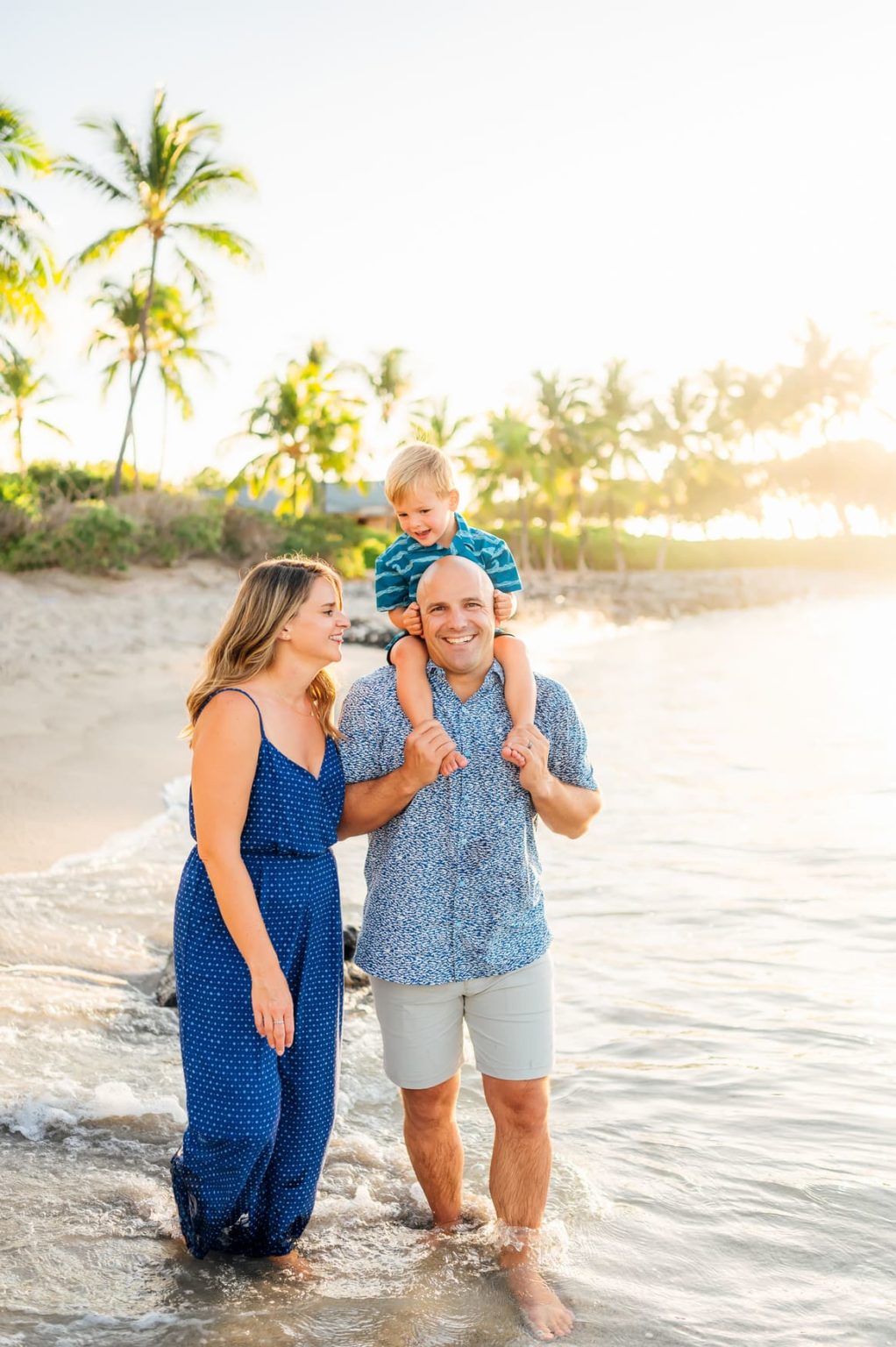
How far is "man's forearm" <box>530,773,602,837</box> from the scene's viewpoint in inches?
122

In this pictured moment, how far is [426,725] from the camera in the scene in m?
3.00

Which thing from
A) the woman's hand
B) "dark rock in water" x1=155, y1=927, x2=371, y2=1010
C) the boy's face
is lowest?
"dark rock in water" x1=155, y1=927, x2=371, y2=1010

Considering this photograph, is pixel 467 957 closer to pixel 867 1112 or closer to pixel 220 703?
pixel 220 703

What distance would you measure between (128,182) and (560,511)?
3505cm

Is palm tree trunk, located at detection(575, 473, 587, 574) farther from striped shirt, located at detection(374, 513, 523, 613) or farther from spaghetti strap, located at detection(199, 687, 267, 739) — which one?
spaghetti strap, located at detection(199, 687, 267, 739)

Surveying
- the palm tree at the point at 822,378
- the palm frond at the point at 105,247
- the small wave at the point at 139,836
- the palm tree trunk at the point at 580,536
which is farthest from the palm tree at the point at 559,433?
the small wave at the point at 139,836

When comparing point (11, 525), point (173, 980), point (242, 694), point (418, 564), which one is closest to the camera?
point (242, 694)

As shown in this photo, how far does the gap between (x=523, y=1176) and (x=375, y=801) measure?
1.08m

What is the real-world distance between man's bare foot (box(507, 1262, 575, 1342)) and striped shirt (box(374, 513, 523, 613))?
6.27 ft

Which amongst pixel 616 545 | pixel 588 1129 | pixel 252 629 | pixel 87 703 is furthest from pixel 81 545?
pixel 616 545

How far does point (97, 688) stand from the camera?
11.8 metres

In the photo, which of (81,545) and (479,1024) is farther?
(81,545)

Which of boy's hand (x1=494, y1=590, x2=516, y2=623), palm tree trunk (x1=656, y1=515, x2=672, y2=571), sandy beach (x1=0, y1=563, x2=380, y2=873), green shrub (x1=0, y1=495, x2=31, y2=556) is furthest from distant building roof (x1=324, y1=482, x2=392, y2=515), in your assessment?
boy's hand (x1=494, y1=590, x2=516, y2=623)

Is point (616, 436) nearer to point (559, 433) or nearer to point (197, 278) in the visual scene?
point (559, 433)
